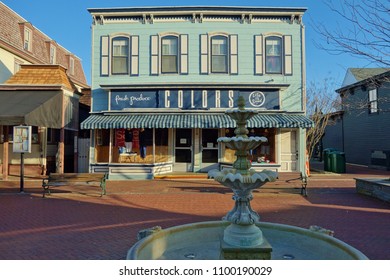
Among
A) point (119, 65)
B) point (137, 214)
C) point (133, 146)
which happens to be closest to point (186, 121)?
point (133, 146)

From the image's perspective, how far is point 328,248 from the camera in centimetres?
488

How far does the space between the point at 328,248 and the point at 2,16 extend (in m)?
22.7

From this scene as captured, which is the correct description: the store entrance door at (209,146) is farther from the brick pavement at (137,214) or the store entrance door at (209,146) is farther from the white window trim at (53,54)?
the white window trim at (53,54)

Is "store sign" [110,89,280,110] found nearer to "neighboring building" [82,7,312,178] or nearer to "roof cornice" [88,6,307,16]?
Result: "neighboring building" [82,7,312,178]

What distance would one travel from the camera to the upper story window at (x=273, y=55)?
1652cm

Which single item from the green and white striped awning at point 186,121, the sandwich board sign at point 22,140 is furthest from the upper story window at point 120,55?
the sandwich board sign at point 22,140

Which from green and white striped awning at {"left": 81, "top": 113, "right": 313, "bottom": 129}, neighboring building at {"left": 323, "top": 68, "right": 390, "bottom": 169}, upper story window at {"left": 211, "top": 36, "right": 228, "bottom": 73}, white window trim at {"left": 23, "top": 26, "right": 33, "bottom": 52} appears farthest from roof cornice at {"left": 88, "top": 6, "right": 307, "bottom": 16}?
white window trim at {"left": 23, "top": 26, "right": 33, "bottom": 52}

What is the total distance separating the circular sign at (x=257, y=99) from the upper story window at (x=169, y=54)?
A: 4.44 meters

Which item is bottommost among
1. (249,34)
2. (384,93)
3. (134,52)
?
(384,93)

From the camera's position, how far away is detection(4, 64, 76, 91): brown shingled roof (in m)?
16.2

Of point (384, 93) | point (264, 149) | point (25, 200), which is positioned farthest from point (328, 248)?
point (384, 93)

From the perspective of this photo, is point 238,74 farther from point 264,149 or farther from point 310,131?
point 310,131

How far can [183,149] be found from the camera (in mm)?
16984

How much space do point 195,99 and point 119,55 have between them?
5.03 meters
